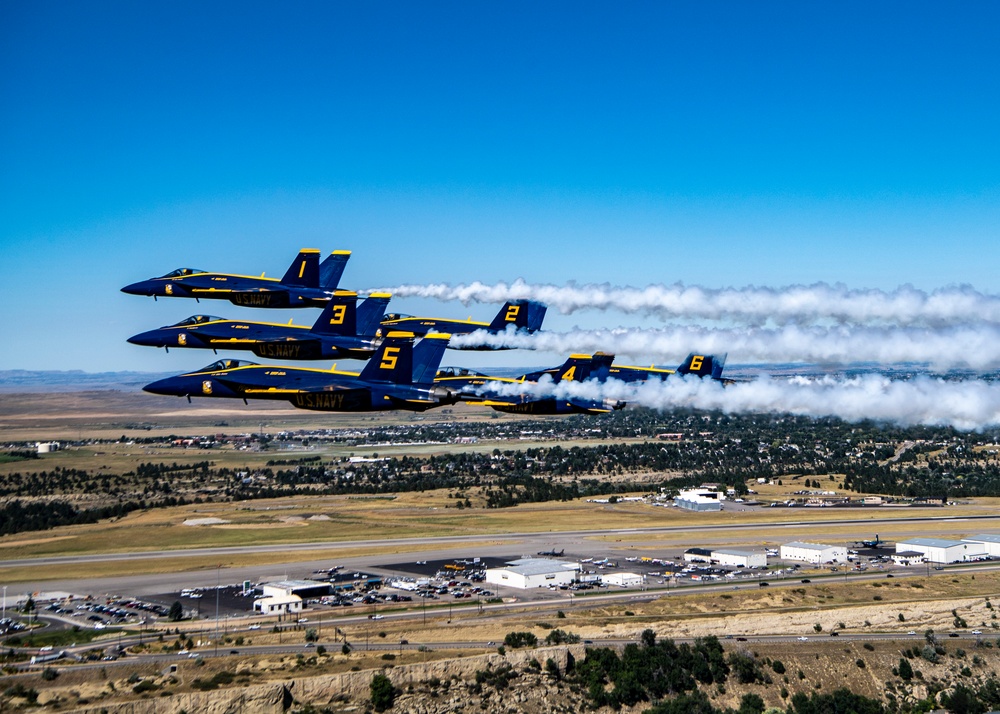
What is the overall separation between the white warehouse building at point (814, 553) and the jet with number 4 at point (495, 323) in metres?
50.3

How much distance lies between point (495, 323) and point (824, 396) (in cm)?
3642

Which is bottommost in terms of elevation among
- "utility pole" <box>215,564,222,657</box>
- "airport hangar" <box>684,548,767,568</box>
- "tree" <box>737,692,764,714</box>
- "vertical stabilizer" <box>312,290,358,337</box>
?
"tree" <box>737,692,764,714</box>

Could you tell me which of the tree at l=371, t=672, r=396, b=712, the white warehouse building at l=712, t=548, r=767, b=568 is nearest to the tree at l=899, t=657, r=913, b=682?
the white warehouse building at l=712, t=548, r=767, b=568

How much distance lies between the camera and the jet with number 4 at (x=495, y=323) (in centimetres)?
9050

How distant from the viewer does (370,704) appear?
232 feet

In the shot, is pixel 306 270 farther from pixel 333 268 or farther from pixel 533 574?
pixel 533 574

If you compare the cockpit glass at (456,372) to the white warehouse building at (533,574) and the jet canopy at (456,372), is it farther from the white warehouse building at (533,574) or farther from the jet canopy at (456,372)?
the white warehouse building at (533,574)

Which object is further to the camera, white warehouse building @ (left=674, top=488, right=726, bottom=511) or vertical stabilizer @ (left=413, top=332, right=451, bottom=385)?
white warehouse building @ (left=674, top=488, right=726, bottom=511)

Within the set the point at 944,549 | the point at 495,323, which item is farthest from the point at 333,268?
the point at 944,549

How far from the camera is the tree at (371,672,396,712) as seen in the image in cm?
7019

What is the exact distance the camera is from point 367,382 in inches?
2943

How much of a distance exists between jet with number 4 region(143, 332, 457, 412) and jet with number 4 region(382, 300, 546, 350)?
1270 cm

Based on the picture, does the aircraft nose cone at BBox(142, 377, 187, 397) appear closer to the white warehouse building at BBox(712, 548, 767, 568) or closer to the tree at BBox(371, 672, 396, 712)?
the tree at BBox(371, 672, 396, 712)

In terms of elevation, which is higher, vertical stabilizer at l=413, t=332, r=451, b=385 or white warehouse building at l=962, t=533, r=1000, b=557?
vertical stabilizer at l=413, t=332, r=451, b=385
